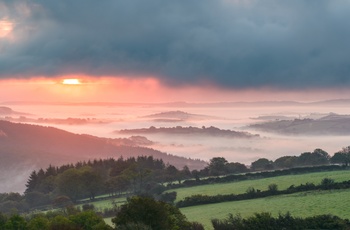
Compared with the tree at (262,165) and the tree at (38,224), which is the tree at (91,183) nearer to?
the tree at (262,165)

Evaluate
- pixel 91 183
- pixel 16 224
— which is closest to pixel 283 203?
pixel 16 224

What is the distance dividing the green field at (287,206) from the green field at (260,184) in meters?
8.89

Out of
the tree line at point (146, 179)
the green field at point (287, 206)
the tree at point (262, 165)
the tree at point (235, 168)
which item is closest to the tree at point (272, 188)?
the green field at point (287, 206)

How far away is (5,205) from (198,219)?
262 ft

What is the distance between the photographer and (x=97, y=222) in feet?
205

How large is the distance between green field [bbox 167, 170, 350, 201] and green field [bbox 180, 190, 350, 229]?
8895mm

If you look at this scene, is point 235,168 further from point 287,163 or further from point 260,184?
point 260,184

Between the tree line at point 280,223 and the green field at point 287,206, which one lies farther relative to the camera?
the green field at point 287,206

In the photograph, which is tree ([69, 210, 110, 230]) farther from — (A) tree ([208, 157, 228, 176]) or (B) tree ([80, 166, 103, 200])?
(A) tree ([208, 157, 228, 176])

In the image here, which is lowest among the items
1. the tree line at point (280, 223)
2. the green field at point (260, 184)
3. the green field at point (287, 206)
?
the tree line at point (280, 223)

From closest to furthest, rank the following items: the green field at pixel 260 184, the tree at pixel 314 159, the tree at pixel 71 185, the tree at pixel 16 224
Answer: the tree at pixel 16 224 → the green field at pixel 260 184 → the tree at pixel 71 185 → the tree at pixel 314 159

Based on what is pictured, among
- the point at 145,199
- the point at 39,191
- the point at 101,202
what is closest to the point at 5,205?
the point at 39,191

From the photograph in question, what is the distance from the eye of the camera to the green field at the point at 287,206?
66900 millimetres

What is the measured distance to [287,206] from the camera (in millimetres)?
72250
